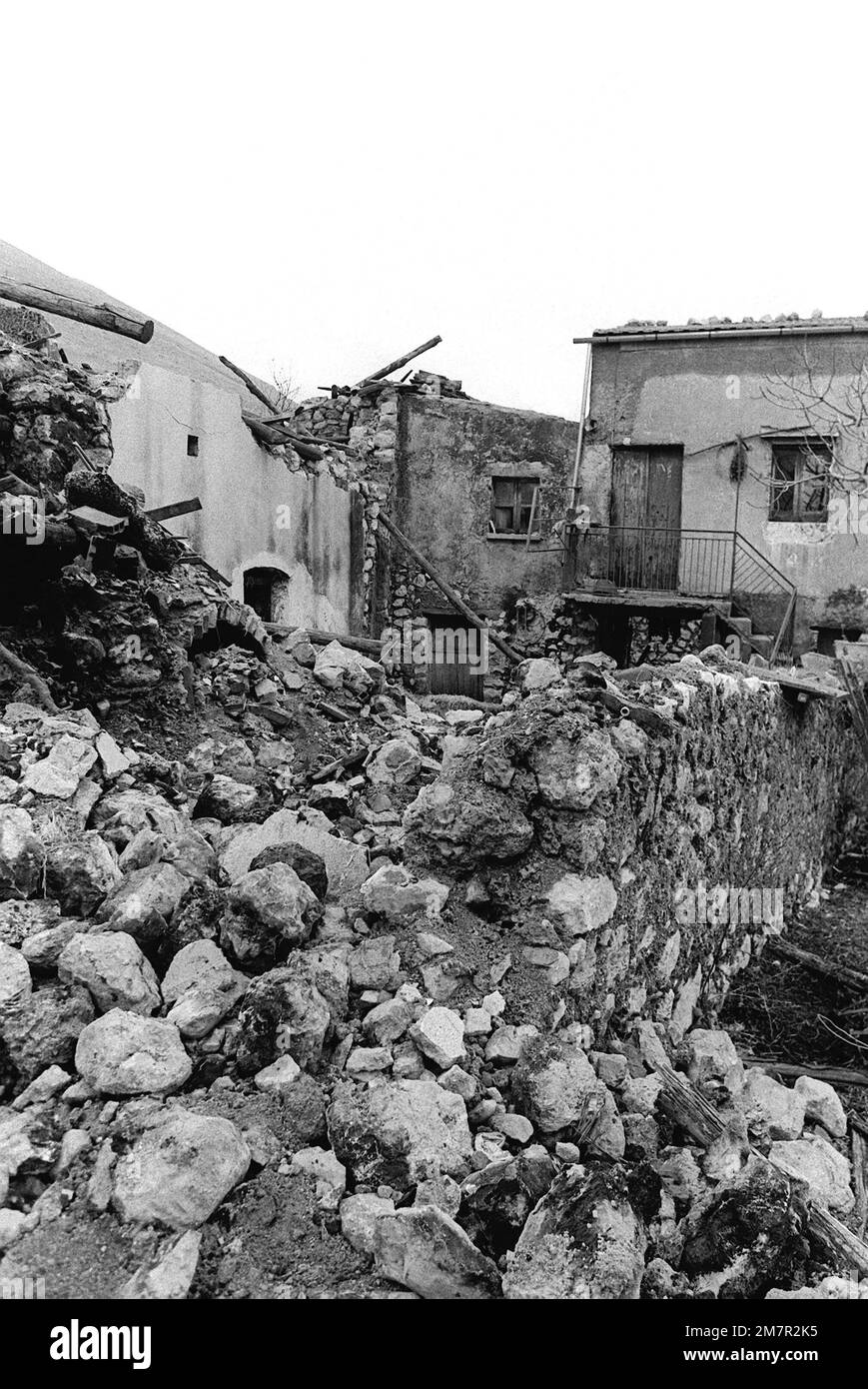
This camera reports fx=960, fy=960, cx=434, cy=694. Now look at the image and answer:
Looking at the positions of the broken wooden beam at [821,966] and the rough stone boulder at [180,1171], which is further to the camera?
the broken wooden beam at [821,966]

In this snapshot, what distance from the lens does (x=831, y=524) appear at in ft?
51.8

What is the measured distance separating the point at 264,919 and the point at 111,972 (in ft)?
1.56

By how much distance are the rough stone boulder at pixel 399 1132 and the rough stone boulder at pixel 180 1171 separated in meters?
0.26

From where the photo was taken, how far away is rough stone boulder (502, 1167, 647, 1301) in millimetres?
2059

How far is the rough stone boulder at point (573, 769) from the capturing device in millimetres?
3459

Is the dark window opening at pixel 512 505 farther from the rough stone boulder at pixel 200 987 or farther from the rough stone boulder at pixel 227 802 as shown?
the rough stone boulder at pixel 200 987

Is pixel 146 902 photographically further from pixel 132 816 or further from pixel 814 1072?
pixel 814 1072

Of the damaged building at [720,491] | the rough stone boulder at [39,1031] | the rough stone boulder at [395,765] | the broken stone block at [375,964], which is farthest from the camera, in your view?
the damaged building at [720,491]

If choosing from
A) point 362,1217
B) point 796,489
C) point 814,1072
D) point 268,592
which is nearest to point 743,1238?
point 362,1217

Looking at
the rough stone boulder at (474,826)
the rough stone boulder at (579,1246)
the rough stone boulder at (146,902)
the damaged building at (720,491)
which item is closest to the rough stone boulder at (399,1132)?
the rough stone boulder at (579,1246)

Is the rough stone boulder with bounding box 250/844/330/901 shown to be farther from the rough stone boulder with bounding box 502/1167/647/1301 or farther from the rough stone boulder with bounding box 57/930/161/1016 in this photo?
the rough stone boulder with bounding box 502/1167/647/1301

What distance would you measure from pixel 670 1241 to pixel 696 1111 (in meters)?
0.52

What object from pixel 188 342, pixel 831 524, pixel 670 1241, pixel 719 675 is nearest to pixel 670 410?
pixel 831 524

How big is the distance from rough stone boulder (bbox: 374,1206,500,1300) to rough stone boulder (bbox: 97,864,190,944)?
1175mm
